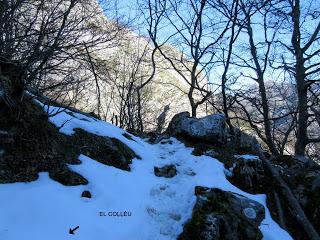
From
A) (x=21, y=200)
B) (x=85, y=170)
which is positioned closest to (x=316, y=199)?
(x=85, y=170)

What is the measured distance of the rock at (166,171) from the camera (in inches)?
238

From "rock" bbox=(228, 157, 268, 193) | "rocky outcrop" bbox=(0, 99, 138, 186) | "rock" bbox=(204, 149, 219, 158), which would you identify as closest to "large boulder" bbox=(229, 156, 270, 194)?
"rock" bbox=(228, 157, 268, 193)

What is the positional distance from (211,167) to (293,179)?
57.3 inches

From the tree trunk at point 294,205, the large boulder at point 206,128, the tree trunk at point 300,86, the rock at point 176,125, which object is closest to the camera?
the tree trunk at point 294,205

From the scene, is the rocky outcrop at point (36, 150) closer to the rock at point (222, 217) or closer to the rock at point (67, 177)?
the rock at point (67, 177)

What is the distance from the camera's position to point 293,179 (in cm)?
621

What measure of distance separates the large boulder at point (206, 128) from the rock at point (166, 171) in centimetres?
189

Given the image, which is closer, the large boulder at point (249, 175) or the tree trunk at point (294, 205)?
the tree trunk at point (294, 205)

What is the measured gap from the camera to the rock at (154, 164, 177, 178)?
6.05m

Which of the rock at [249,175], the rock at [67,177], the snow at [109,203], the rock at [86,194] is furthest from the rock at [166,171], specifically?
the rock at [86,194]

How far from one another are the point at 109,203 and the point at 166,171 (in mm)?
1886

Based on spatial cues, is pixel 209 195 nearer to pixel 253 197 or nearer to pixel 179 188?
pixel 179 188

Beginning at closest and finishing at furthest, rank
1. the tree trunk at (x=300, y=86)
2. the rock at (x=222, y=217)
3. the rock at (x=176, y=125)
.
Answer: the rock at (x=222, y=217), the rock at (x=176, y=125), the tree trunk at (x=300, y=86)

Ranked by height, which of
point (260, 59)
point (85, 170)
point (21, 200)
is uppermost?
point (260, 59)
